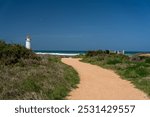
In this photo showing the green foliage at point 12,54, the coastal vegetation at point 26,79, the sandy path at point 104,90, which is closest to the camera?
the coastal vegetation at point 26,79

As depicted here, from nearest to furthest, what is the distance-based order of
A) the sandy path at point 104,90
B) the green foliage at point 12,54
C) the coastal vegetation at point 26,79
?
the coastal vegetation at point 26,79 < the sandy path at point 104,90 < the green foliage at point 12,54

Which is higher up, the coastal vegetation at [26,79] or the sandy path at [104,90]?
the coastal vegetation at [26,79]

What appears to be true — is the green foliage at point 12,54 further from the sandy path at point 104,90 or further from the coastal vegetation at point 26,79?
the sandy path at point 104,90

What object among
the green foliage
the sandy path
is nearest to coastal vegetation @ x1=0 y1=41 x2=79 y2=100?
the green foliage

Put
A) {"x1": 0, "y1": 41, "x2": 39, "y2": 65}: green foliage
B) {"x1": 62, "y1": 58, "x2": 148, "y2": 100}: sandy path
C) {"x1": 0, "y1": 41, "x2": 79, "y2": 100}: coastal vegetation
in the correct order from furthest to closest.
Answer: {"x1": 0, "y1": 41, "x2": 39, "y2": 65}: green foliage
{"x1": 62, "y1": 58, "x2": 148, "y2": 100}: sandy path
{"x1": 0, "y1": 41, "x2": 79, "y2": 100}: coastal vegetation

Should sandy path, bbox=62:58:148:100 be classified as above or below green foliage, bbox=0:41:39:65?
below

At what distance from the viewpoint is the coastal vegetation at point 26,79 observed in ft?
35.4

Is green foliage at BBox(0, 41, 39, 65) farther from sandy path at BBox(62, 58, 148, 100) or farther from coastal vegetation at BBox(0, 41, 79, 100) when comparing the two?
sandy path at BBox(62, 58, 148, 100)

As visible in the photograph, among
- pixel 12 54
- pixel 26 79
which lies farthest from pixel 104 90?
pixel 12 54

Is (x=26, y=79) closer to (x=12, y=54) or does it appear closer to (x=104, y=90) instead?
(x=104, y=90)

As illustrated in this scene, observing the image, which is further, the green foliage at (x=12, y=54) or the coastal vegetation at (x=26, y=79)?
the green foliage at (x=12, y=54)

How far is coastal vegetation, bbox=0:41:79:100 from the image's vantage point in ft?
35.4

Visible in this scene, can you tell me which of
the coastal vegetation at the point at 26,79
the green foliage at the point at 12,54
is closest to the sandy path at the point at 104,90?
the coastal vegetation at the point at 26,79

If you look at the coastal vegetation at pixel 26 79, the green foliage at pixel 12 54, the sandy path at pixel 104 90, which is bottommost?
the sandy path at pixel 104 90
